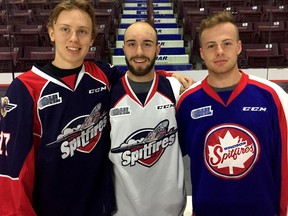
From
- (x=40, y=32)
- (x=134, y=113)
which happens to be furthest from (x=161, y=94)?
(x=40, y=32)

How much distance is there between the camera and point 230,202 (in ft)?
A: 4.61

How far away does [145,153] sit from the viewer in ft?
4.78

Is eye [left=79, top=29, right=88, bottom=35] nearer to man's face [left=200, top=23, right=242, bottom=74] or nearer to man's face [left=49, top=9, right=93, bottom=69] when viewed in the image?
man's face [left=49, top=9, right=93, bottom=69]

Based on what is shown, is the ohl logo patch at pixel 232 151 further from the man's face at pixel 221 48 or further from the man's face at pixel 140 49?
the man's face at pixel 140 49

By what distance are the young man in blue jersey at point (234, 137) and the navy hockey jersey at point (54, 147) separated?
0.39m

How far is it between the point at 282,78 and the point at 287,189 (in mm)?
2343

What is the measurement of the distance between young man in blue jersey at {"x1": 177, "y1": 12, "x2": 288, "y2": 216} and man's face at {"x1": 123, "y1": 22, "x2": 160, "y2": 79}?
0.71 ft

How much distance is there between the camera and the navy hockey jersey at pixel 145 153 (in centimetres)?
145

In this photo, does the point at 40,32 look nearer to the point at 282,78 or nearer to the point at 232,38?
the point at 282,78

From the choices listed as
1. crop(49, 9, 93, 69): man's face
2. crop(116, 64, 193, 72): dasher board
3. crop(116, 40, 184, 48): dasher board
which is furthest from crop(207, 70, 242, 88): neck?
crop(116, 40, 184, 48): dasher board

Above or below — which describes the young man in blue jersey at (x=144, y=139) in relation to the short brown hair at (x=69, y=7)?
below

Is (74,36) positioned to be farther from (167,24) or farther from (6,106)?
(167,24)

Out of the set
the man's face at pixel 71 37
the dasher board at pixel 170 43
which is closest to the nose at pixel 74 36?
the man's face at pixel 71 37

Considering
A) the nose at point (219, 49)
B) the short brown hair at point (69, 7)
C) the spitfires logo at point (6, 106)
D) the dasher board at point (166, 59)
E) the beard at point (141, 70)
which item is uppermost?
the short brown hair at point (69, 7)
